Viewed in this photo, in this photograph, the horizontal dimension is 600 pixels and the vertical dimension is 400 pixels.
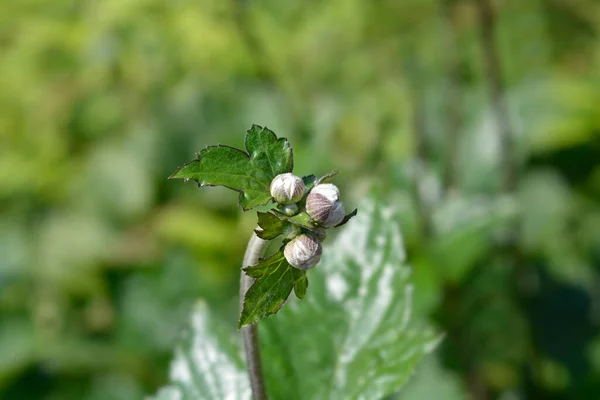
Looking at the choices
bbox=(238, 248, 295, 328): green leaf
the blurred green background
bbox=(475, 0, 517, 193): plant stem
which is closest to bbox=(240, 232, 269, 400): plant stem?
bbox=(238, 248, 295, 328): green leaf

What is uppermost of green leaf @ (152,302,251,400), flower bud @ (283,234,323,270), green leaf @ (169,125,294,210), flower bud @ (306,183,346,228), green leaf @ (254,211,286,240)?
green leaf @ (152,302,251,400)

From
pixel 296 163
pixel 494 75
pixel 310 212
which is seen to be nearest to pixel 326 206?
pixel 310 212

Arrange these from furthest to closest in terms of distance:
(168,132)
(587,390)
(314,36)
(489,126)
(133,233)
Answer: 1. (314,36)
2. (168,132)
3. (133,233)
4. (489,126)
5. (587,390)

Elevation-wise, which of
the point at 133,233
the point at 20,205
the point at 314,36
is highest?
the point at 314,36

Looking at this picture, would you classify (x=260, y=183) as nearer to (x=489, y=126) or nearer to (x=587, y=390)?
(x=587, y=390)

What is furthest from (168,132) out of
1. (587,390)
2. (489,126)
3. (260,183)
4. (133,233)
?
(260,183)

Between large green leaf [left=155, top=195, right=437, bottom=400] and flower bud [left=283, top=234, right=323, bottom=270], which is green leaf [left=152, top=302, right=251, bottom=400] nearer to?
large green leaf [left=155, top=195, right=437, bottom=400]

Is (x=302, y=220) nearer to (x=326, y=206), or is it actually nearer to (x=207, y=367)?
(x=326, y=206)

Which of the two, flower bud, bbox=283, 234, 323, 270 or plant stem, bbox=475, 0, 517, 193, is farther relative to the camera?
plant stem, bbox=475, 0, 517, 193
